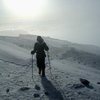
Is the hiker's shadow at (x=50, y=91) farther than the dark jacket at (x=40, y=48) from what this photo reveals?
No

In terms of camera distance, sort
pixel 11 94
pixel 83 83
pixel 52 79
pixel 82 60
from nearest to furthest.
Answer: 1. pixel 11 94
2. pixel 83 83
3. pixel 52 79
4. pixel 82 60

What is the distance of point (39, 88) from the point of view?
12.5 m

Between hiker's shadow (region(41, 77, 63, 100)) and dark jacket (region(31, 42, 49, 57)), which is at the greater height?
dark jacket (region(31, 42, 49, 57))

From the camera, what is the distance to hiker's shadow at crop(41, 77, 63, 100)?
37.7ft

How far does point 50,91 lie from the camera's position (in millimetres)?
12273

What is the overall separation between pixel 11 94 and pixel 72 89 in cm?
333

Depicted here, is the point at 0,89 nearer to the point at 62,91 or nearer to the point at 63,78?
the point at 62,91

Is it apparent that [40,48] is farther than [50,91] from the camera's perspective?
Yes

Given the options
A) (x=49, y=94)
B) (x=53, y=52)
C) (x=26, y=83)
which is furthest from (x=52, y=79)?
(x=53, y=52)

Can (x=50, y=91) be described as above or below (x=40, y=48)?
below

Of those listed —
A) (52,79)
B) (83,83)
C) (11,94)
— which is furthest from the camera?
(52,79)

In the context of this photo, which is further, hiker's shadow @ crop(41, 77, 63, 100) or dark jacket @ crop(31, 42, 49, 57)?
dark jacket @ crop(31, 42, 49, 57)

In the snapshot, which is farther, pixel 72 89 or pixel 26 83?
pixel 26 83

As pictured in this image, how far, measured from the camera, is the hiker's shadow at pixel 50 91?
37.7ft
